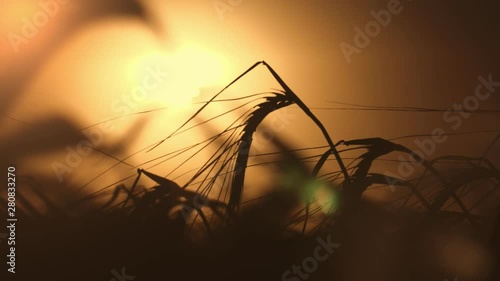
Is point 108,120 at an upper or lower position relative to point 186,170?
upper

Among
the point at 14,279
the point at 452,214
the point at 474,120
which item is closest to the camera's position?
the point at 452,214

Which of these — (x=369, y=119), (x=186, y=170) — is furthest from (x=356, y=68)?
(x=186, y=170)

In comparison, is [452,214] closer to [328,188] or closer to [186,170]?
[328,188]

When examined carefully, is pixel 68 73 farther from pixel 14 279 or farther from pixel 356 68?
pixel 356 68

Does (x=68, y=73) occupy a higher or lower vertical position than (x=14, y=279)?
higher

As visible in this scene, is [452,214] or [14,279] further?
[14,279]

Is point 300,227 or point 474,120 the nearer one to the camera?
point 300,227

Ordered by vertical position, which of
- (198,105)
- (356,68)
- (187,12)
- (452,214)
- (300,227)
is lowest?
(452,214)

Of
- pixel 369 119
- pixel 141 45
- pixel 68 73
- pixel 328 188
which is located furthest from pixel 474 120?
pixel 68 73

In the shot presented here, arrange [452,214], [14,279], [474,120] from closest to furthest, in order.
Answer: [452,214]
[14,279]
[474,120]
